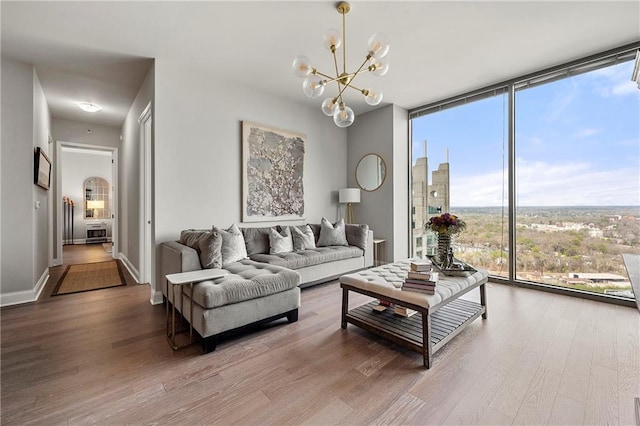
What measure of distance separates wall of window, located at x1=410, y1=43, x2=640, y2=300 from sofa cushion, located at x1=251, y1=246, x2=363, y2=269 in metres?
1.47

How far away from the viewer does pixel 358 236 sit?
14.4 feet

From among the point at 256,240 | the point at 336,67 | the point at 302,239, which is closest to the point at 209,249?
the point at 256,240

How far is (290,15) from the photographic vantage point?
2.48 m

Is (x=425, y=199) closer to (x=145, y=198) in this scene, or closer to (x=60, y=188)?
(x=145, y=198)

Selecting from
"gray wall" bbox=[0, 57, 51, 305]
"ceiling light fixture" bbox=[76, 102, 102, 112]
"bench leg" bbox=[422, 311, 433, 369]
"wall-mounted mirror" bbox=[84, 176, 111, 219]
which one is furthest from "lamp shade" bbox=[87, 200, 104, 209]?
"bench leg" bbox=[422, 311, 433, 369]

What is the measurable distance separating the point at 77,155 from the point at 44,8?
769cm

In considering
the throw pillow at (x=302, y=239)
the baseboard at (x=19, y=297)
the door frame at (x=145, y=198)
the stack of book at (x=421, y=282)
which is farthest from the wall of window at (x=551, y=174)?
the baseboard at (x=19, y=297)

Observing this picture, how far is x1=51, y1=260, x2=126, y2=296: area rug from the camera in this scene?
12.1 feet

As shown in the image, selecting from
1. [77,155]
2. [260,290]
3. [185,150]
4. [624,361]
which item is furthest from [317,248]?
[77,155]

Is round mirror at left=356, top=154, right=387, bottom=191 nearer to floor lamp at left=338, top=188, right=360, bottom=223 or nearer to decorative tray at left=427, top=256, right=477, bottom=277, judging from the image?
floor lamp at left=338, top=188, right=360, bottom=223

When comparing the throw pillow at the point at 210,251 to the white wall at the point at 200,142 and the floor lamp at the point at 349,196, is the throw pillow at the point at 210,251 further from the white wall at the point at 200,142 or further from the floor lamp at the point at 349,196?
the floor lamp at the point at 349,196

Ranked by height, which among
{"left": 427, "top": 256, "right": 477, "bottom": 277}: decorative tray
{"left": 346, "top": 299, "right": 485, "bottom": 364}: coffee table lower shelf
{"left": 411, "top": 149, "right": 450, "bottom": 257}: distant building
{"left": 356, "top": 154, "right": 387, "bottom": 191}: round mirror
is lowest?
{"left": 346, "top": 299, "right": 485, "bottom": 364}: coffee table lower shelf

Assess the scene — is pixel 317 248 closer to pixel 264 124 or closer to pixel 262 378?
pixel 264 124

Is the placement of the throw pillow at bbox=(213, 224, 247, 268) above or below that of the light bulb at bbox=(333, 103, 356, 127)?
below
